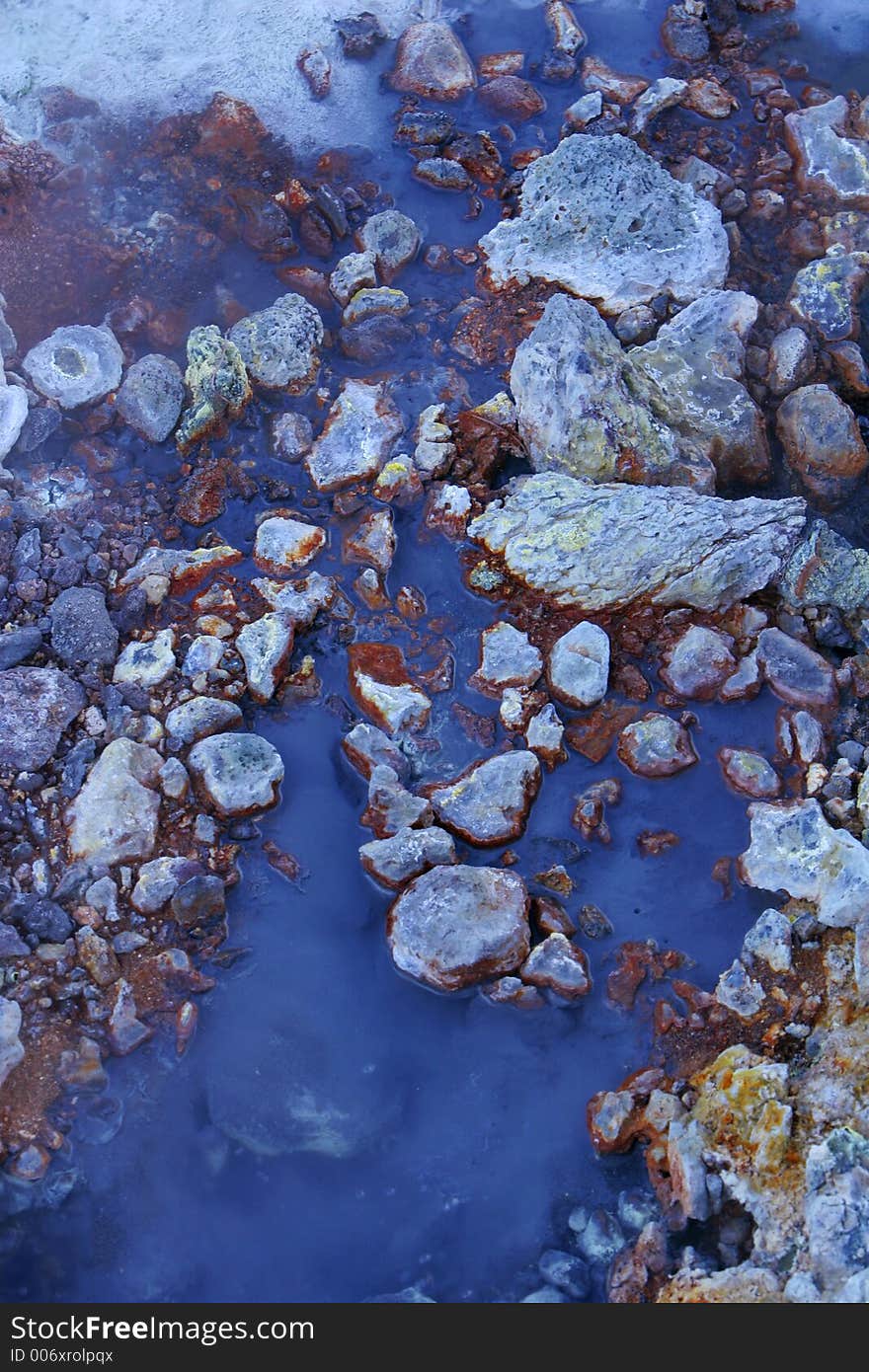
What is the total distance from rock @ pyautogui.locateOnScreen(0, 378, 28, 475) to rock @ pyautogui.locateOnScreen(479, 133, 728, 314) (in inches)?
90.1

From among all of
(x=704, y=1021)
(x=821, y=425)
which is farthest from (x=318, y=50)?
(x=704, y=1021)

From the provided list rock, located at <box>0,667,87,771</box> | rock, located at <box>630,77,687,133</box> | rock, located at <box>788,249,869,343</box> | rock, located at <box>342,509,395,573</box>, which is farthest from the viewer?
rock, located at <box>630,77,687,133</box>

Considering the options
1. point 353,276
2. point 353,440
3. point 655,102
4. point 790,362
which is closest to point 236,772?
point 353,440

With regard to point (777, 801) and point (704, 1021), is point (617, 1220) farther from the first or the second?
point (777, 801)

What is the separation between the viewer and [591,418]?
4.68m

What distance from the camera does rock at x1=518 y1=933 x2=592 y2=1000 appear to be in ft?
12.4

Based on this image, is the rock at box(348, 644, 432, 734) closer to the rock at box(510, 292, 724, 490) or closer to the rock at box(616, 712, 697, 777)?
the rock at box(616, 712, 697, 777)

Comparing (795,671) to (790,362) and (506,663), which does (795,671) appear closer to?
(506,663)

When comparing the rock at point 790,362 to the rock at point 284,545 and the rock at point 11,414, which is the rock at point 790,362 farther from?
the rock at point 11,414

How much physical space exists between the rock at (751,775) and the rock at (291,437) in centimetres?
224

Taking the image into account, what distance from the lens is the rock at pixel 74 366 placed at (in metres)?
5.00

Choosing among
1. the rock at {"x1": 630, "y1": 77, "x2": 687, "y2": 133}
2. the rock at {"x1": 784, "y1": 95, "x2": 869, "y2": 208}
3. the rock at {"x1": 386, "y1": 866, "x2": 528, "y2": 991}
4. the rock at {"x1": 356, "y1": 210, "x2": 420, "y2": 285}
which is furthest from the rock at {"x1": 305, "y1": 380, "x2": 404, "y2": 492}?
the rock at {"x1": 784, "y1": 95, "x2": 869, "y2": 208}

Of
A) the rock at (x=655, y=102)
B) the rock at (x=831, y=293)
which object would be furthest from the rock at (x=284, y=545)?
the rock at (x=655, y=102)

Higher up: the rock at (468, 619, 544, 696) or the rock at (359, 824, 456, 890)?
the rock at (468, 619, 544, 696)
